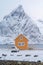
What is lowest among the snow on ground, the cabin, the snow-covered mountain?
the snow on ground

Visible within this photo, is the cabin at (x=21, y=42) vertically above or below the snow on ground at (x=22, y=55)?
above

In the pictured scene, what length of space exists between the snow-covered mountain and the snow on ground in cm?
13

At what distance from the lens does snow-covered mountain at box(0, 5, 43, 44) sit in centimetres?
334

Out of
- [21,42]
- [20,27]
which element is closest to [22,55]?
[21,42]

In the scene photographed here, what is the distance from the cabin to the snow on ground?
5cm

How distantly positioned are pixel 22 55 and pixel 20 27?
13.4 inches

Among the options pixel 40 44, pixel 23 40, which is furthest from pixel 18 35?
pixel 40 44

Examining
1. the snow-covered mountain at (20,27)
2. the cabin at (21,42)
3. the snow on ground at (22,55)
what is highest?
the snow-covered mountain at (20,27)

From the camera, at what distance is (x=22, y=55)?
3.34 metres

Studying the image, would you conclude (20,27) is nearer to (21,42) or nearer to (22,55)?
(21,42)

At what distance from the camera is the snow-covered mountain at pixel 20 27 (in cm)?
334

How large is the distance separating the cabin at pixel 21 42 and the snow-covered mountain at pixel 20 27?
0.05 metres

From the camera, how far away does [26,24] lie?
3338mm

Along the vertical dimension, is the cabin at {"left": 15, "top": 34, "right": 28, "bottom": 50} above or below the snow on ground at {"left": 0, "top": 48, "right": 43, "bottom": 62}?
above
